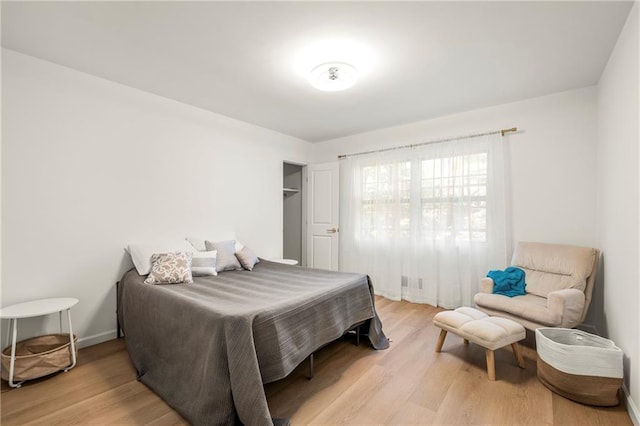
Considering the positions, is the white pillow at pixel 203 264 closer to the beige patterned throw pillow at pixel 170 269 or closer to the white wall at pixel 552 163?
the beige patterned throw pillow at pixel 170 269

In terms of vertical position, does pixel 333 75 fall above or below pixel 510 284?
above

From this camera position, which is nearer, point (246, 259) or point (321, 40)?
point (321, 40)

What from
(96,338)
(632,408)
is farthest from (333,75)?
(96,338)

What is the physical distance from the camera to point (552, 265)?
2.85m

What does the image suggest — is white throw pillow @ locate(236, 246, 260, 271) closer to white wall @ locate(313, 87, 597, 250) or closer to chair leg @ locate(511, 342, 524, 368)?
chair leg @ locate(511, 342, 524, 368)

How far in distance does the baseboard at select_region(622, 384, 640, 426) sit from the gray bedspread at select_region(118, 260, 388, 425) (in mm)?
1573

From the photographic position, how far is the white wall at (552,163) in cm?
294

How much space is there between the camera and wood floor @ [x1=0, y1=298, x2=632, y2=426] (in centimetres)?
173

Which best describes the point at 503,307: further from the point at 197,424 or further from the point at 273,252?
the point at 273,252

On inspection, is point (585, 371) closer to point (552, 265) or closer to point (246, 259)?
point (552, 265)

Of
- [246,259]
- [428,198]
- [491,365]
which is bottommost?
[491,365]

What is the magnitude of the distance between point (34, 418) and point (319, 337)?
1773mm

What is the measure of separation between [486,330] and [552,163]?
212 centimetres

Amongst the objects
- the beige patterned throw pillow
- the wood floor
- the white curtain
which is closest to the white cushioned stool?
the wood floor
